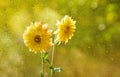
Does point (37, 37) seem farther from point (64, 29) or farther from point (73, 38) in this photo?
point (73, 38)

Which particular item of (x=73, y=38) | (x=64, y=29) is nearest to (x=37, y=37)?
(x=64, y=29)

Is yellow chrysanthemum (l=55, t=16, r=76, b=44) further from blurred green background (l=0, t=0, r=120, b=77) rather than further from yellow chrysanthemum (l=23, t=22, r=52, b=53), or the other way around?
blurred green background (l=0, t=0, r=120, b=77)

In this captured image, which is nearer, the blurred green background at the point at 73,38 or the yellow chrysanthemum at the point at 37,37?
the yellow chrysanthemum at the point at 37,37

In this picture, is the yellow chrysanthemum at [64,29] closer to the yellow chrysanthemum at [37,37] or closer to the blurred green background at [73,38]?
the yellow chrysanthemum at [37,37]

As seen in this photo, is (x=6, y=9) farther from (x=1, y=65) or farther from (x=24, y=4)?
(x=1, y=65)

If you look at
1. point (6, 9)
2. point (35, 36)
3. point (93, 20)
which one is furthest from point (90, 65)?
point (6, 9)

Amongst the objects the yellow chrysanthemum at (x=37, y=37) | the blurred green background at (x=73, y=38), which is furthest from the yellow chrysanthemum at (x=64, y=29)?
the blurred green background at (x=73, y=38)
